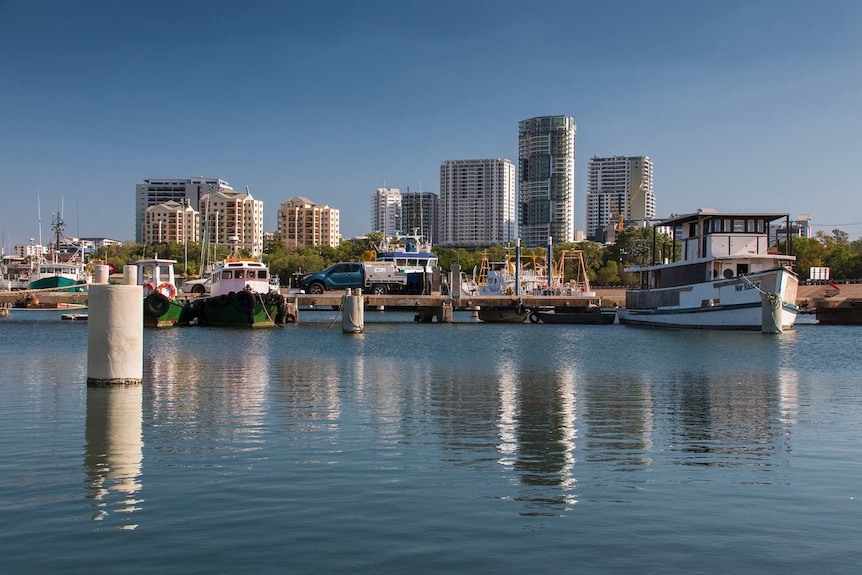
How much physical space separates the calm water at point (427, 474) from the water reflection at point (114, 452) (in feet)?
0.16

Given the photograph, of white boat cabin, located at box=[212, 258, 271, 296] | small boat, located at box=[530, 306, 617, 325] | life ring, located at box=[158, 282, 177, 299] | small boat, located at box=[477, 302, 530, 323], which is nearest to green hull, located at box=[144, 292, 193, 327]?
life ring, located at box=[158, 282, 177, 299]

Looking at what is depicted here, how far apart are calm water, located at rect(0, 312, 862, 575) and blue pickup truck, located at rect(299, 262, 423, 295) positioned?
43.8 meters

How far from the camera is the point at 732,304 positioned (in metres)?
53.2

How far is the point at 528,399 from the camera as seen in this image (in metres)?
19.5

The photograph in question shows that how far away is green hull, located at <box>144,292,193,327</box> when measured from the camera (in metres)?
53.0

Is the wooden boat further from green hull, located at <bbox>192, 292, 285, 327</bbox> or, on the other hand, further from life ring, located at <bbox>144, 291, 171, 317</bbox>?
life ring, located at <bbox>144, 291, 171, 317</bbox>

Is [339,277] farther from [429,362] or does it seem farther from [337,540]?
[337,540]

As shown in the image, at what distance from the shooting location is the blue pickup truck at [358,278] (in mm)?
68562

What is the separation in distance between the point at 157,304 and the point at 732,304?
36.6m

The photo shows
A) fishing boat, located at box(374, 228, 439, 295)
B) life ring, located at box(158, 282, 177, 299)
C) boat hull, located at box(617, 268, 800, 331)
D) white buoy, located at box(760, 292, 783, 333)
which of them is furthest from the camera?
fishing boat, located at box(374, 228, 439, 295)

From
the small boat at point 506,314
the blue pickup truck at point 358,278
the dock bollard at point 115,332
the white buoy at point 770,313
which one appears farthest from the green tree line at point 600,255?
the dock bollard at point 115,332

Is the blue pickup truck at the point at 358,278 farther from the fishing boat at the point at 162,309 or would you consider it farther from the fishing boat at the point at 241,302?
the fishing boat at the point at 162,309

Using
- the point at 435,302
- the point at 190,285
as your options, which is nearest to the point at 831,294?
the point at 435,302

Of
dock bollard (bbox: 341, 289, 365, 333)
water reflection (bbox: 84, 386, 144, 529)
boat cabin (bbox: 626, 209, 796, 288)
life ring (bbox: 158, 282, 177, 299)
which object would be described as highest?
boat cabin (bbox: 626, 209, 796, 288)
